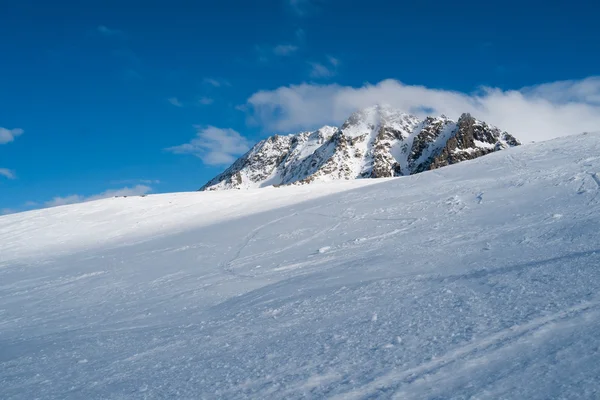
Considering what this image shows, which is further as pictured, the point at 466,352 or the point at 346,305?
the point at 346,305

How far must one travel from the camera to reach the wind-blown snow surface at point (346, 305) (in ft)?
13.4

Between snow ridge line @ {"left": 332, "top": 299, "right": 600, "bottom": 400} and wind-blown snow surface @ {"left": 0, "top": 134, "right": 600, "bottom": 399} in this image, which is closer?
snow ridge line @ {"left": 332, "top": 299, "right": 600, "bottom": 400}

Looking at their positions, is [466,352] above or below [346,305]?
below

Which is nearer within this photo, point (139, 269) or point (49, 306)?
point (49, 306)

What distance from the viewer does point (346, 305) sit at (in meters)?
6.33

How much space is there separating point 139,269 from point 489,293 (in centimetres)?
1004

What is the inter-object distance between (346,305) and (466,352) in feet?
7.78

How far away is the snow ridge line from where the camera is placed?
3.86m

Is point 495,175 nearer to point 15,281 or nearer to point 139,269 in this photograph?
point 139,269

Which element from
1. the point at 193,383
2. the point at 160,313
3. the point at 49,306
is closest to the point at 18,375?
the point at 160,313

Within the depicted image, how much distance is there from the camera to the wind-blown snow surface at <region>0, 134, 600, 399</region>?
4.07 meters

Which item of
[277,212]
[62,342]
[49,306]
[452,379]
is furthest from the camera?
[277,212]

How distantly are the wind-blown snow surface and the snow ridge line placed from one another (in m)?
0.02

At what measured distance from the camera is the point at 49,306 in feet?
32.3
